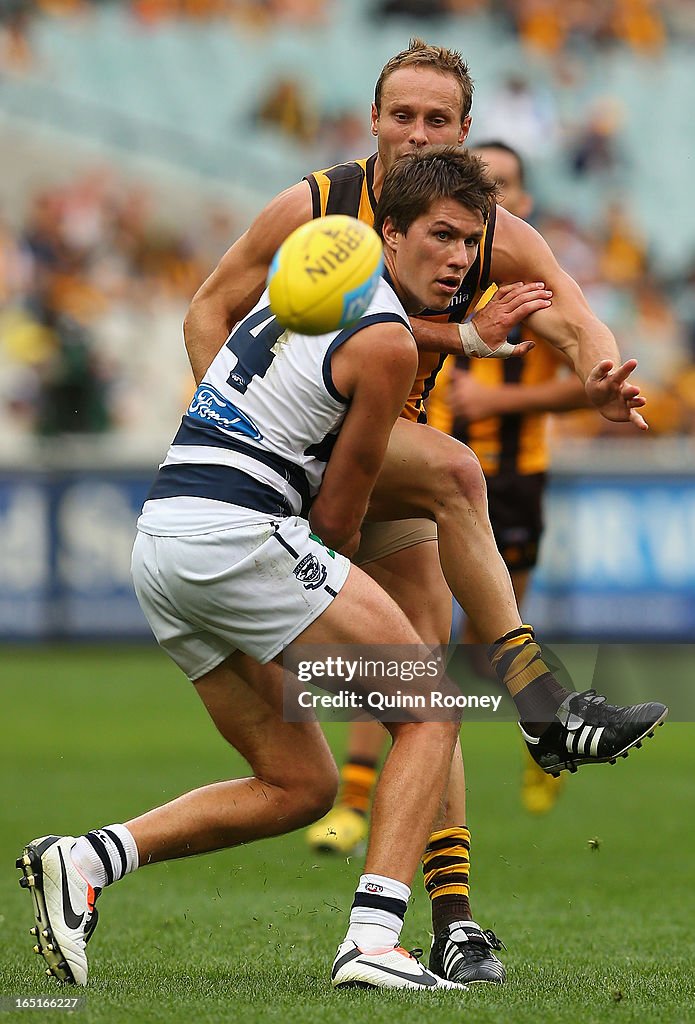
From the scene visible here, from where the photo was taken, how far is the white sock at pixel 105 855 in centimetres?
423

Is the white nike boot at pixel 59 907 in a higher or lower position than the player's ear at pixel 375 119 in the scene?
lower

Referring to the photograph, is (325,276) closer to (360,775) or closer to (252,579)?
(252,579)

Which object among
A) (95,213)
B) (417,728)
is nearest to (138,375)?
(95,213)

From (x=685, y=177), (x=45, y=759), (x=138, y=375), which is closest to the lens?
(x=45, y=759)

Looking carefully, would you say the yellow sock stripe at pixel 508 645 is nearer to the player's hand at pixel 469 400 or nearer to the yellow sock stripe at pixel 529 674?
the yellow sock stripe at pixel 529 674

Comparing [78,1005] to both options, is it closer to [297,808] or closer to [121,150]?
[297,808]

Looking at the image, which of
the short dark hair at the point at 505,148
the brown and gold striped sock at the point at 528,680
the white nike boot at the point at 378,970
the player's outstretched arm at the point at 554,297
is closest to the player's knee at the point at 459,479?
the brown and gold striped sock at the point at 528,680

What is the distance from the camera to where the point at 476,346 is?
4500 millimetres

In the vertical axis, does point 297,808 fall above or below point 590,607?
above

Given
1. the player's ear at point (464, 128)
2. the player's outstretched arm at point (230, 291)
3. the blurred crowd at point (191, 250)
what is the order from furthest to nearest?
the blurred crowd at point (191, 250)
the player's ear at point (464, 128)
the player's outstretched arm at point (230, 291)

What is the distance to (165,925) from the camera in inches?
208

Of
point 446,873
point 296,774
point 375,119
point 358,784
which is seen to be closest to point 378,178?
point 375,119

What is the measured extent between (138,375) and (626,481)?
5.53 meters

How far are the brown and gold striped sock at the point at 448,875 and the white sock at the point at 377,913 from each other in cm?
56
